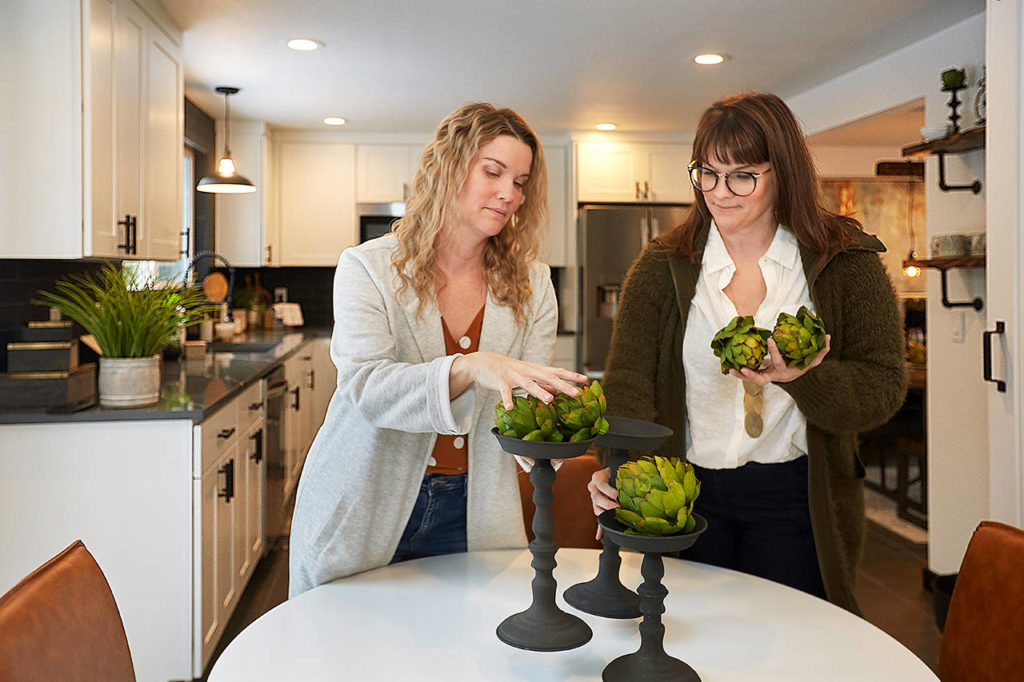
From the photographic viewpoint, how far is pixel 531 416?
1.07m

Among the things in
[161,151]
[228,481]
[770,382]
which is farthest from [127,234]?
[770,382]

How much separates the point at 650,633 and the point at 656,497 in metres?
0.18

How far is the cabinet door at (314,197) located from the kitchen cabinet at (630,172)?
69.0 inches

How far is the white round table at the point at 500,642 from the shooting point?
1.11 meters

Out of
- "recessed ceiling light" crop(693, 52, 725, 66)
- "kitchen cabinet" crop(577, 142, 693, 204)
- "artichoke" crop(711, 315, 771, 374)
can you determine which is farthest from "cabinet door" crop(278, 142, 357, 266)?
"artichoke" crop(711, 315, 771, 374)

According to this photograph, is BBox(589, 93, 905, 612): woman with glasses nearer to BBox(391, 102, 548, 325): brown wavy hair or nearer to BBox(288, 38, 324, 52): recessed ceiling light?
BBox(391, 102, 548, 325): brown wavy hair

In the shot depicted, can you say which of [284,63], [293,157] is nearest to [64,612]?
[284,63]

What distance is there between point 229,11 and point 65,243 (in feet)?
4.51

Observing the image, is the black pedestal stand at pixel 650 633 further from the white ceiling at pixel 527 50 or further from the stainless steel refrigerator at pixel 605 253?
the stainless steel refrigerator at pixel 605 253

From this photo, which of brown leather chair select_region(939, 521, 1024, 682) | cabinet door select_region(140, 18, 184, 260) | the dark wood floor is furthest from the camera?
cabinet door select_region(140, 18, 184, 260)

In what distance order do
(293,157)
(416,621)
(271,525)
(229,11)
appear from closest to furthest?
(416,621)
(229,11)
(271,525)
(293,157)

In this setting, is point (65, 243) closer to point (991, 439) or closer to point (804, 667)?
point (804, 667)

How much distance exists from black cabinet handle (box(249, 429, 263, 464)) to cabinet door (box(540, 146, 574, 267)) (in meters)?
3.35

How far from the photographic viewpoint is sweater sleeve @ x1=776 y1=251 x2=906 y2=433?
1.51 metres
